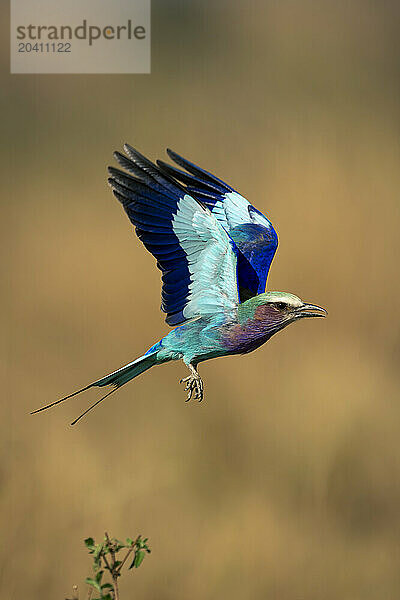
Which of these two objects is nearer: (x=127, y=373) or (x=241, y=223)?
(x=127, y=373)

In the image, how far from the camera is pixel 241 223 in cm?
85

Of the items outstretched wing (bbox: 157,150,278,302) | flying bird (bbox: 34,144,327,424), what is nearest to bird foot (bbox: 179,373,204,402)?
flying bird (bbox: 34,144,327,424)

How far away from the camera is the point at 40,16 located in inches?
63.4

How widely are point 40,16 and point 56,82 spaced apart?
0.15 metres

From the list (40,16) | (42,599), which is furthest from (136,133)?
(42,599)

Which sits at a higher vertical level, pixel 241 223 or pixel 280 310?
pixel 241 223

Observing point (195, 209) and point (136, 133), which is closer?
point (195, 209)

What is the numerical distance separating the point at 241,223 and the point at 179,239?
0.59ft

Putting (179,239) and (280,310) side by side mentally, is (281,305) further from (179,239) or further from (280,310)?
(179,239)

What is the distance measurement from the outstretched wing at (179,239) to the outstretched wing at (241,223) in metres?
0.04

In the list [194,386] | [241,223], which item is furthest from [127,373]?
[241,223]

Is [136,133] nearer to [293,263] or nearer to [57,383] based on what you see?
[293,263]

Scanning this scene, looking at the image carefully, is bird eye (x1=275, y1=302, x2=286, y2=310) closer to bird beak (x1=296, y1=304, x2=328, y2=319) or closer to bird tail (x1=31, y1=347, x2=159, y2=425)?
bird beak (x1=296, y1=304, x2=328, y2=319)

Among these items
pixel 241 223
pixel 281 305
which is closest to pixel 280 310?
pixel 281 305
